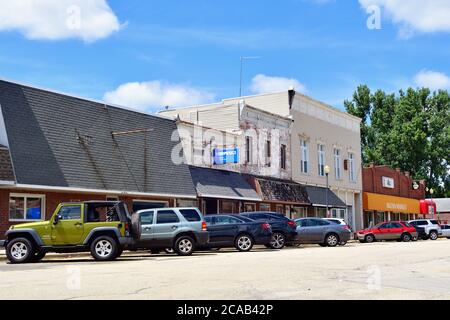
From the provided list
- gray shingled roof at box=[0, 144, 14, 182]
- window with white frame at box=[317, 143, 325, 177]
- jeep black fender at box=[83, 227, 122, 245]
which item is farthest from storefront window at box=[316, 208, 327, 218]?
jeep black fender at box=[83, 227, 122, 245]

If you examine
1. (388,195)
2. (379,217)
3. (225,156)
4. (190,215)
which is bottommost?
(190,215)

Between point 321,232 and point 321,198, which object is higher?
point 321,198

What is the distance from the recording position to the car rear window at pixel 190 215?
2050cm

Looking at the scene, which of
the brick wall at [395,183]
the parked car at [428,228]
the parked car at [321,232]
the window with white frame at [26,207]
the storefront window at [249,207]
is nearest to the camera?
the window with white frame at [26,207]

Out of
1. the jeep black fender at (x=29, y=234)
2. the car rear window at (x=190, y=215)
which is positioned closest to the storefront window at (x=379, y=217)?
the car rear window at (x=190, y=215)

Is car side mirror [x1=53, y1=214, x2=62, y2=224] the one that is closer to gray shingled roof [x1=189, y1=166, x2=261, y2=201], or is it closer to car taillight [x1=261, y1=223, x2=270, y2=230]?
car taillight [x1=261, y1=223, x2=270, y2=230]

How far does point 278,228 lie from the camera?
24703 mm

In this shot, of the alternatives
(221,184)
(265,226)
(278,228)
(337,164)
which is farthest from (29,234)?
(337,164)

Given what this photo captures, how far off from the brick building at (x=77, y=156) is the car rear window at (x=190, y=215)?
19.8ft

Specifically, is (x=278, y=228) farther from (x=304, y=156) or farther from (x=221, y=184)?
(x=304, y=156)

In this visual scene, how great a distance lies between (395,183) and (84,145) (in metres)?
40.3

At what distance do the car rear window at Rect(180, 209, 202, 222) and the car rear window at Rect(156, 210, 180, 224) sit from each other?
304 mm

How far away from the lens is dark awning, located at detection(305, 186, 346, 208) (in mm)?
Result: 41250

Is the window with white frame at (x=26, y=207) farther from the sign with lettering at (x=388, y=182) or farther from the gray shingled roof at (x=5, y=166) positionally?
the sign with lettering at (x=388, y=182)
